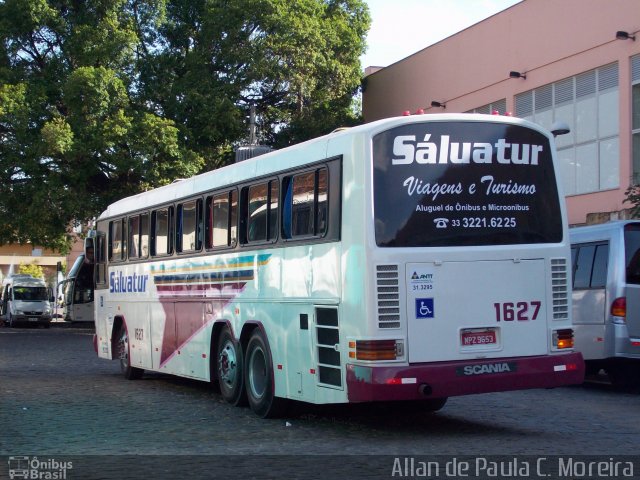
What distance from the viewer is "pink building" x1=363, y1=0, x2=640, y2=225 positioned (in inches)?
1111

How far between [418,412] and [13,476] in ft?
19.6

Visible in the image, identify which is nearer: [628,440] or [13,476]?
[13,476]

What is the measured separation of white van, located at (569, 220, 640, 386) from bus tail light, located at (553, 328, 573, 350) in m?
4.39

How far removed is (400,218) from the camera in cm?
1074

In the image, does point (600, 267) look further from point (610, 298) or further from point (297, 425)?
point (297, 425)

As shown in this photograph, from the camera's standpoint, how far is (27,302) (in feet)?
174

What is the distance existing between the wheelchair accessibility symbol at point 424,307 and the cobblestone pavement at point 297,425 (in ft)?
4.06

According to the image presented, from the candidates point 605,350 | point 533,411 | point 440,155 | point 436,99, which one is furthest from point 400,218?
point 436,99

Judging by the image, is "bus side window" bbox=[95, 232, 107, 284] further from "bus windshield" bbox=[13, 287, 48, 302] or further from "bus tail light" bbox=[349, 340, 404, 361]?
"bus windshield" bbox=[13, 287, 48, 302]

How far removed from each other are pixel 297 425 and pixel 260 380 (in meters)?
1.00

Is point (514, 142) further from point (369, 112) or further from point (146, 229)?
point (369, 112)

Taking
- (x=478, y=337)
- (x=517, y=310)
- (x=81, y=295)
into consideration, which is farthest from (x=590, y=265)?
(x=81, y=295)

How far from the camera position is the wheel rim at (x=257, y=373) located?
42.1 feet

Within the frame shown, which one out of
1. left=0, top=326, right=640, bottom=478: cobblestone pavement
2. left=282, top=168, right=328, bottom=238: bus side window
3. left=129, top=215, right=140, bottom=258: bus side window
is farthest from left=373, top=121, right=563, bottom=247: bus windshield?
left=129, top=215, right=140, bottom=258: bus side window
